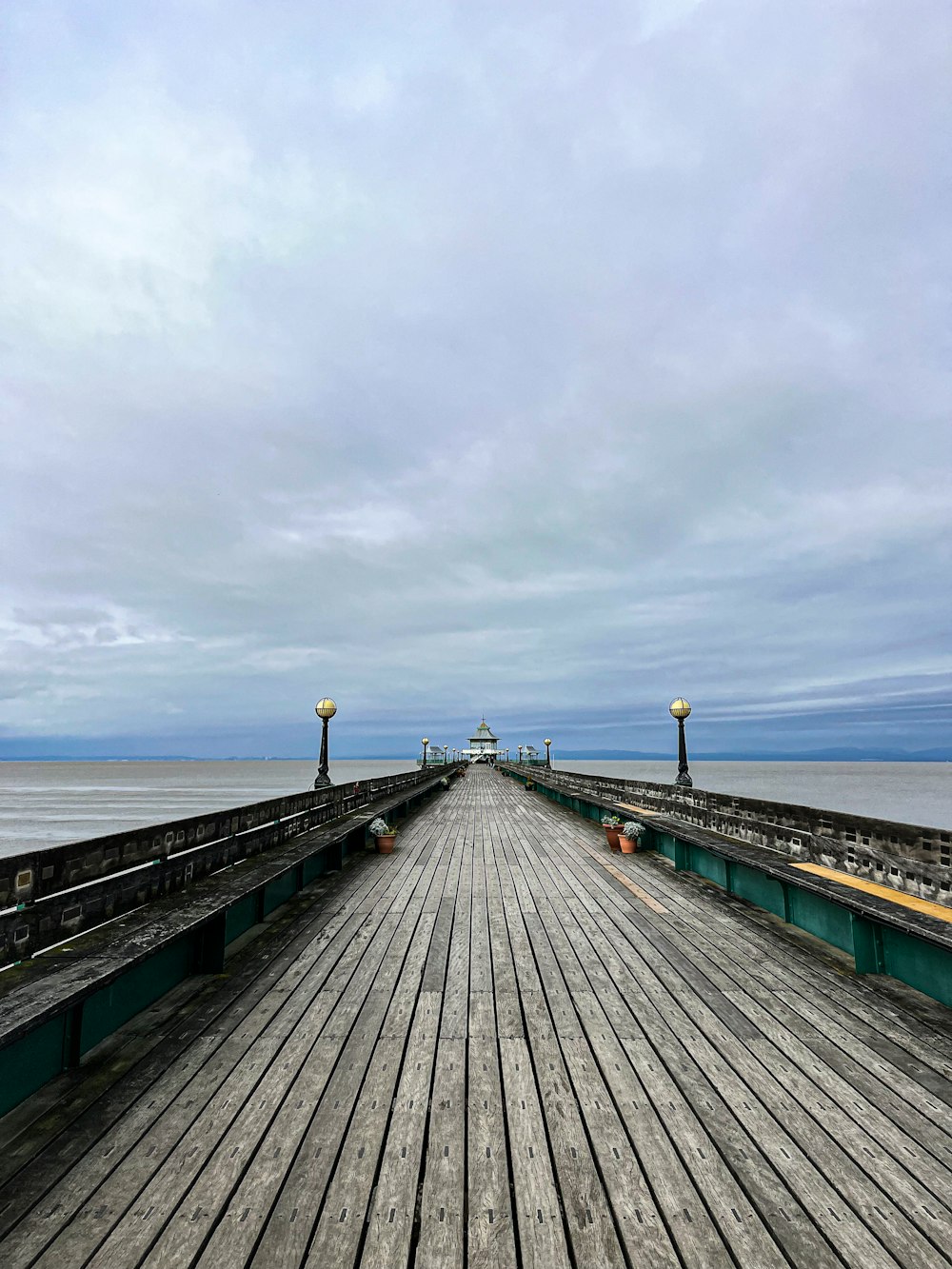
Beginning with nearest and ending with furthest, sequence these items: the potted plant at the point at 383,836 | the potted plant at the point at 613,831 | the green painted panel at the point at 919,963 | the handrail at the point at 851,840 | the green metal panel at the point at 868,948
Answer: the green painted panel at the point at 919,963, the green metal panel at the point at 868,948, the handrail at the point at 851,840, the potted plant at the point at 383,836, the potted plant at the point at 613,831

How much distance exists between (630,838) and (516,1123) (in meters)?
7.65

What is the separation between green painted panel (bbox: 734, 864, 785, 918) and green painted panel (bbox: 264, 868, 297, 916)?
5.08 metres

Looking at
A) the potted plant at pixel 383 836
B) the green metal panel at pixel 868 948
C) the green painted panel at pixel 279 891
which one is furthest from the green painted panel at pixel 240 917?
the green metal panel at pixel 868 948

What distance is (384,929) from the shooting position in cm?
593

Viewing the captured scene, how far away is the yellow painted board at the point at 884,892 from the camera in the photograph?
439 centimetres

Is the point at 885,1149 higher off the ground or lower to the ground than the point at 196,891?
lower

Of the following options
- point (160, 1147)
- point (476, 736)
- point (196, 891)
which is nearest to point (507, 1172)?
point (160, 1147)

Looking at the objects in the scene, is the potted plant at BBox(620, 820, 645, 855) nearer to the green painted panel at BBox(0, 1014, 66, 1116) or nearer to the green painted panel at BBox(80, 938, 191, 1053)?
the green painted panel at BBox(80, 938, 191, 1053)

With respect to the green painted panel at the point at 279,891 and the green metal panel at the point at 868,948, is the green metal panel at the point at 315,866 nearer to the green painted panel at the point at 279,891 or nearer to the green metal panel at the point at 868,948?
the green painted panel at the point at 279,891

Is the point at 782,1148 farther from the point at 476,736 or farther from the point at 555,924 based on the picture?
the point at 476,736

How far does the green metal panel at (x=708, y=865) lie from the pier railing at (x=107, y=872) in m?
5.53

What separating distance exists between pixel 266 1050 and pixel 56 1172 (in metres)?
1.19

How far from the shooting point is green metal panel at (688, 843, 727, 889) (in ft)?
24.6

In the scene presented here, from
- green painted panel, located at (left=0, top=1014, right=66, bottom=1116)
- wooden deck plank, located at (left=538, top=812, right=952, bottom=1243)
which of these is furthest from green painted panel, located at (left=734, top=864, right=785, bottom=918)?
green painted panel, located at (left=0, top=1014, right=66, bottom=1116)
